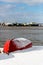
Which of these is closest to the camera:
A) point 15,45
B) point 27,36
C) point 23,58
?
point 23,58

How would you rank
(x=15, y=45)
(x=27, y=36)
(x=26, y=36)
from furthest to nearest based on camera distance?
(x=27, y=36), (x=26, y=36), (x=15, y=45)

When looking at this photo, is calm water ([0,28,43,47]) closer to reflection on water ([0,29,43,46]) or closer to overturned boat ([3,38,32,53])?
reflection on water ([0,29,43,46])

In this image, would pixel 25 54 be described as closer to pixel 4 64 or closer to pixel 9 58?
pixel 9 58

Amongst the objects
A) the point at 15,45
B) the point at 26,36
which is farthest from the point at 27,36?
the point at 15,45

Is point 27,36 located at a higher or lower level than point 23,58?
lower

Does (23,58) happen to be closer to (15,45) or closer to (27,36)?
(15,45)

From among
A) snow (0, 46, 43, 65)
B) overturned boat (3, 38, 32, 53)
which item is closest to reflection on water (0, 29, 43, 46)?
overturned boat (3, 38, 32, 53)

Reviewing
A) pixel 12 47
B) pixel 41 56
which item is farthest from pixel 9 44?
pixel 41 56

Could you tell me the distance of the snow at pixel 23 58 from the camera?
2.71 metres

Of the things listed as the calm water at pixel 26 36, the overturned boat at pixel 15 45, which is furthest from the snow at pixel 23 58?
the calm water at pixel 26 36

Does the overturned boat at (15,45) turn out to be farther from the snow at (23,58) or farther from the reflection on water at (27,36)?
the reflection on water at (27,36)

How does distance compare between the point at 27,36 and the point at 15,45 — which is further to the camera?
the point at 27,36

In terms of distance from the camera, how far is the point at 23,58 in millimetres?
2898

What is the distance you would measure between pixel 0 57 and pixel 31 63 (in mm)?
460
